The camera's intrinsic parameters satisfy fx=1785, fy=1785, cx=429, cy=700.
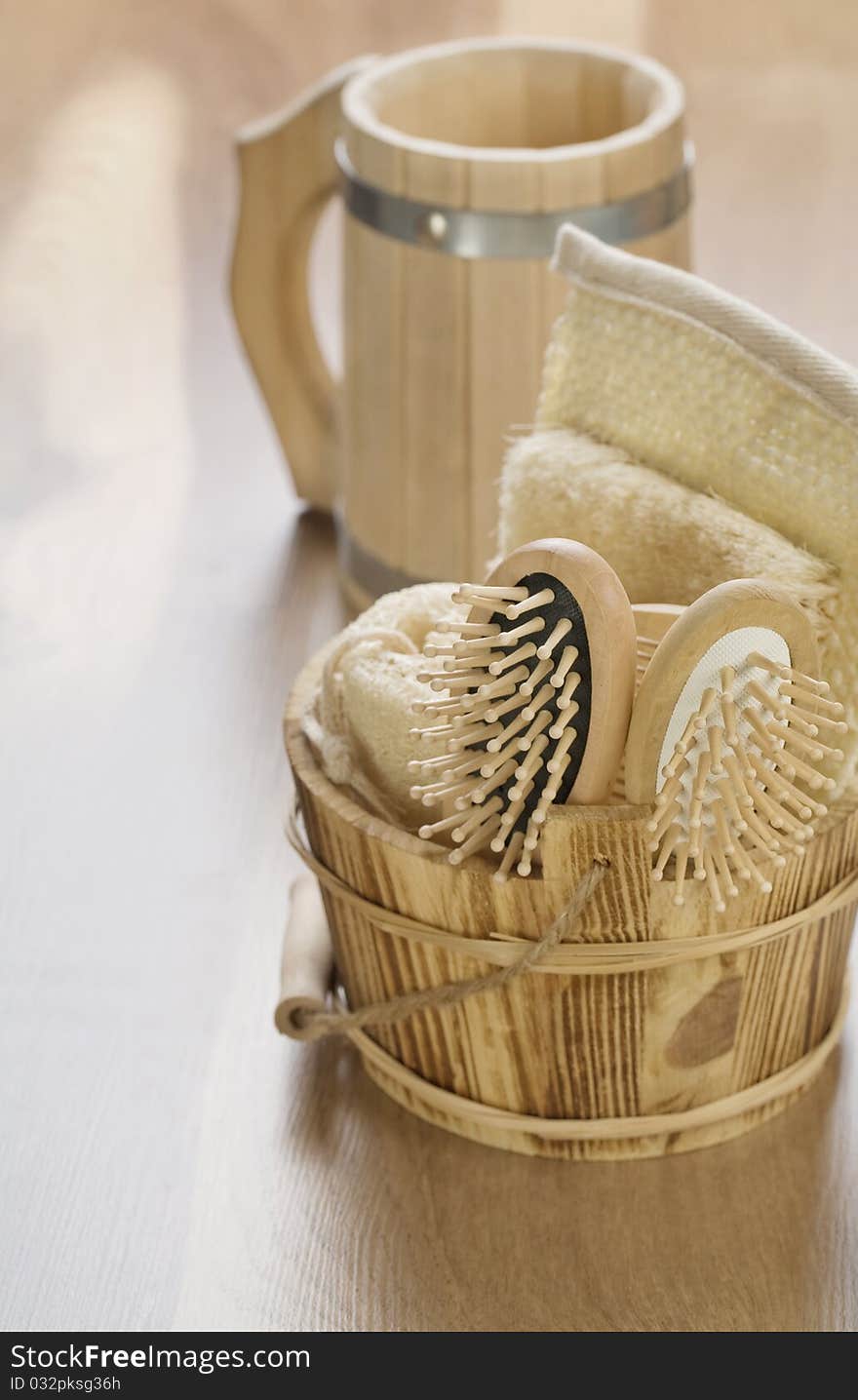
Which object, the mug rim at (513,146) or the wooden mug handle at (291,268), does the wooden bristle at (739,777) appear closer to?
the mug rim at (513,146)

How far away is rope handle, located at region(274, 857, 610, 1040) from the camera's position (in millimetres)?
709

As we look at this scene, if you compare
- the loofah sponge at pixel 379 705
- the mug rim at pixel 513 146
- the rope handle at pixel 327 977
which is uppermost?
the mug rim at pixel 513 146

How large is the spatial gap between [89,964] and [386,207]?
50 centimetres

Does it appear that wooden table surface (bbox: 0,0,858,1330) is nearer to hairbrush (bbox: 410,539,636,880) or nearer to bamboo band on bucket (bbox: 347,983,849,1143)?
bamboo band on bucket (bbox: 347,983,849,1143)

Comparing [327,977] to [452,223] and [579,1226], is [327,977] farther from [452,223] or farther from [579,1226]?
[452,223]

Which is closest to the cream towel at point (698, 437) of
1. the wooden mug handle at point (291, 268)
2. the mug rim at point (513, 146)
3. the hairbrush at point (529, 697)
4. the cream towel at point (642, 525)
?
the cream towel at point (642, 525)

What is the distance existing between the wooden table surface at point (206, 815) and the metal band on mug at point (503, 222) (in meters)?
0.31

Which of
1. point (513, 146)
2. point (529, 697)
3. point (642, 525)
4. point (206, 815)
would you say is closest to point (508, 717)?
point (529, 697)

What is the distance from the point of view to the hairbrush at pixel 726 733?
0.65 meters

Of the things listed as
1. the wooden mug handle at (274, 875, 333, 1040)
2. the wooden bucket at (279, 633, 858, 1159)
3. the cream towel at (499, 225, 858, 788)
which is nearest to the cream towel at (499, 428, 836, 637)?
the cream towel at (499, 225, 858, 788)

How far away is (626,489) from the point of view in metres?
0.81

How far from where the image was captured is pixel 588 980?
733 millimetres

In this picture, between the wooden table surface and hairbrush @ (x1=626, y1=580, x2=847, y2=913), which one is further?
the wooden table surface

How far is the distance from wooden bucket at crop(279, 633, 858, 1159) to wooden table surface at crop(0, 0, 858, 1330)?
0.10 ft
